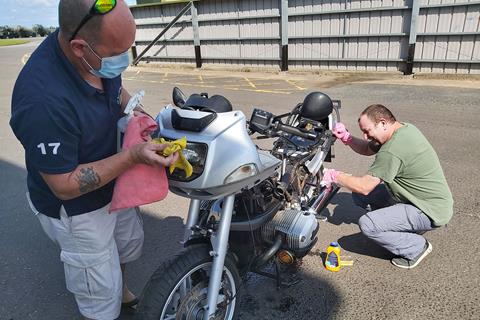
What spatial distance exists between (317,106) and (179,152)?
1653 mm

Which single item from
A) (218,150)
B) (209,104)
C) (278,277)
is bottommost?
(278,277)

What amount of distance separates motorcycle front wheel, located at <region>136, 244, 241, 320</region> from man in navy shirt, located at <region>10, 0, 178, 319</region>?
0.35m

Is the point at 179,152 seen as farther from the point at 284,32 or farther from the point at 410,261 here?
the point at 284,32

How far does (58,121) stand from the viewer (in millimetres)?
1602

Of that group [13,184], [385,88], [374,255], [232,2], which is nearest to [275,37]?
[232,2]

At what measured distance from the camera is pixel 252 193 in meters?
2.29

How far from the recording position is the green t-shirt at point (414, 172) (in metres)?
2.81

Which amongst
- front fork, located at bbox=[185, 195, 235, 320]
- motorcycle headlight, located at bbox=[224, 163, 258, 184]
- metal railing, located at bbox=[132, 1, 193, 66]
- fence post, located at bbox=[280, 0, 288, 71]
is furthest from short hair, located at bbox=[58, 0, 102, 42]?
metal railing, located at bbox=[132, 1, 193, 66]

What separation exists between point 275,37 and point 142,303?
40.0 ft

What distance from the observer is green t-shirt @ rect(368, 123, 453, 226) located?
2.81 metres

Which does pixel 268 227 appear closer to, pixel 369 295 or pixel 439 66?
pixel 369 295

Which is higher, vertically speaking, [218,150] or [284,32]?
[218,150]

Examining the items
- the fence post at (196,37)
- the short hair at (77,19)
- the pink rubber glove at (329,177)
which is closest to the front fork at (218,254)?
the short hair at (77,19)

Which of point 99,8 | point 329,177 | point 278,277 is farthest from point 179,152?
point 329,177
